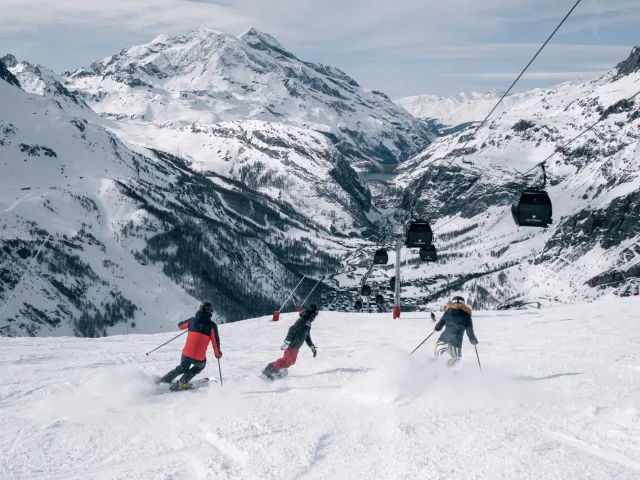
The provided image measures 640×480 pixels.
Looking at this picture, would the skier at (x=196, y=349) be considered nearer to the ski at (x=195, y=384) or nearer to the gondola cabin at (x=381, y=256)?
the ski at (x=195, y=384)

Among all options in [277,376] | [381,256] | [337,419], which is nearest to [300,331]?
[277,376]

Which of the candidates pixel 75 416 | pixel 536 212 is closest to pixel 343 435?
pixel 75 416

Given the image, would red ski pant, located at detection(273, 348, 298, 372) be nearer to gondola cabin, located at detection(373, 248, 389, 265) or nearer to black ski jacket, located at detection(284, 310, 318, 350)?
black ski jacket, located at detection(284, 310, 318, 350)

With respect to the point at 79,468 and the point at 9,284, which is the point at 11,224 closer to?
the point at 9,284

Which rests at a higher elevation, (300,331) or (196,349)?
(300,331)

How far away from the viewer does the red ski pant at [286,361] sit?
15359 millimetres

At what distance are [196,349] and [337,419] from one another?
4.70m

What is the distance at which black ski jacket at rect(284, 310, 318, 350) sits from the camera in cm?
1583

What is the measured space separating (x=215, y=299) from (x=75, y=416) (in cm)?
18603

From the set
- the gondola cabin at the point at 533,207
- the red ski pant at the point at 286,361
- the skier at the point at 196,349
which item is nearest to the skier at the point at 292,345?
the red ski pant at the point at 286,361

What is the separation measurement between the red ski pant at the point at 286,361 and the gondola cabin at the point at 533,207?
1001 cm

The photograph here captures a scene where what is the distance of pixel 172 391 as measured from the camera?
1378 cm

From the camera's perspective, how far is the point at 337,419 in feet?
36.3

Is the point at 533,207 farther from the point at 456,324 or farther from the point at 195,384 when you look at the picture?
the point at 195,384
